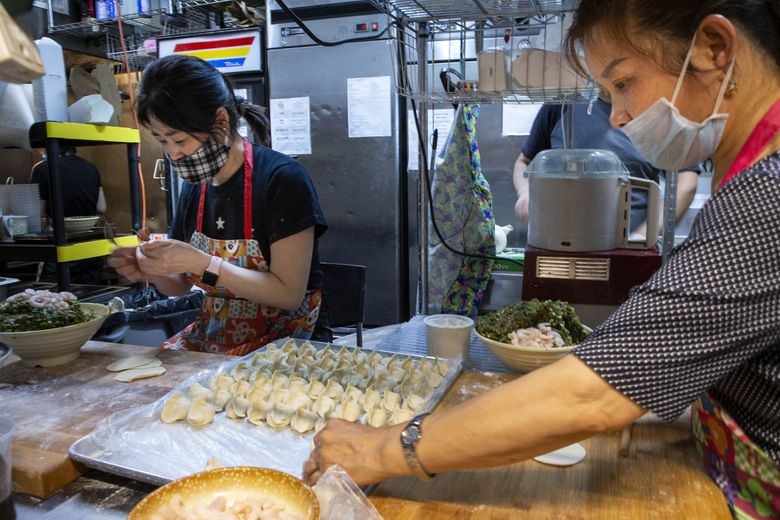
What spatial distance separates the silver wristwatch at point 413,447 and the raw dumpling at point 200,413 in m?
0.52

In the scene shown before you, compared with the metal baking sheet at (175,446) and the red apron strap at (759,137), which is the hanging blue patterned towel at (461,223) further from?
the red apron strap at (759,137)

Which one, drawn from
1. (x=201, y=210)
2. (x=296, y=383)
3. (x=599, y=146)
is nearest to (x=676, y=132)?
(x=296, y=383)

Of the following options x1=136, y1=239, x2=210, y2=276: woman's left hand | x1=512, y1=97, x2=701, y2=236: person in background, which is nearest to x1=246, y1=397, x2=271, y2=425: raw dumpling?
x1=136, y1=239, x2=210, y2=276: woman's left hand

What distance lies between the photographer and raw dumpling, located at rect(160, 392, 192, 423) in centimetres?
120

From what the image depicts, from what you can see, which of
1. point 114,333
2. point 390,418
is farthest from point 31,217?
point 390,418

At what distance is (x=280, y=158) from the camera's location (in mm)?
1960

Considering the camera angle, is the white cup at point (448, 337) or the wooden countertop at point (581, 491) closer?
the wooden countertop at point (581, 491)

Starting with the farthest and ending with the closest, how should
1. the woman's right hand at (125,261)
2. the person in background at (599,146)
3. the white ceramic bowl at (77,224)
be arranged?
the white ceramic bowl at (77,224), the person in background at (599,146), the woman's right hand at (125,261)

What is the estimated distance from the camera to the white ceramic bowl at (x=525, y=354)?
133 centimetres

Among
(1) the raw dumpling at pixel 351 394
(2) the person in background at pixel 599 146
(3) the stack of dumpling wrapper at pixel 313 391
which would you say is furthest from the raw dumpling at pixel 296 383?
(2) the person in background at pixel 599 146

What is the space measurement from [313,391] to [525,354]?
0.51m

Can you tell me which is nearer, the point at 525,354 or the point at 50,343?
the point at 525,354

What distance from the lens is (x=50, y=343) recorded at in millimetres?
1517

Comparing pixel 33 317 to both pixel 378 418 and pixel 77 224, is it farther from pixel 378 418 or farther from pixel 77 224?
pixel 77 224
